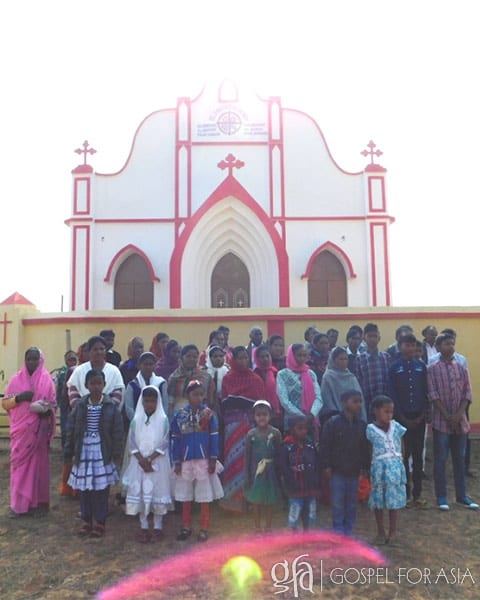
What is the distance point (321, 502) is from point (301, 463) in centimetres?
113

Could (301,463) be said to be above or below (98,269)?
below

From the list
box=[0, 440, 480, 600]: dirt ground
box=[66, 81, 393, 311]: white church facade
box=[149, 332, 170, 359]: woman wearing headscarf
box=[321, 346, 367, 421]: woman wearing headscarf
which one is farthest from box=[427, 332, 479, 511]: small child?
box=[66, 81, 393, 311]: white church facade

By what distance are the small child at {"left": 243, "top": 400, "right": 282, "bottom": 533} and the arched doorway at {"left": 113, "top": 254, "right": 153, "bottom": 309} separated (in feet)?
29.2

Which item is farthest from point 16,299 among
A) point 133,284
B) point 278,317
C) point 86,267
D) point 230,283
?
point 278,317

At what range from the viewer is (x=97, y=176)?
13352 mm

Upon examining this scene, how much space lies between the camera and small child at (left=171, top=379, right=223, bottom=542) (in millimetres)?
4418

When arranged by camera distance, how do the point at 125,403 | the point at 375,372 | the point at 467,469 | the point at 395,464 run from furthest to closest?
the point at 467,469 → the point at 375,372 → the point at 125,403 → the point at 395,464

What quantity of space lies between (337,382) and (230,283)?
8.58 metres

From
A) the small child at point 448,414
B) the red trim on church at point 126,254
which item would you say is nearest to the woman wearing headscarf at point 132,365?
the small child at point 448,414

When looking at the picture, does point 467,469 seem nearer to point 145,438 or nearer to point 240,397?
point 240,397

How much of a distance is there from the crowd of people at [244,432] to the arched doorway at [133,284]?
24.5ft

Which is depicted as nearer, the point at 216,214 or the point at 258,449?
the point at 258,449

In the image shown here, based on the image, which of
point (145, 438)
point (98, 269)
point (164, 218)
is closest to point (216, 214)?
point (164, 218)

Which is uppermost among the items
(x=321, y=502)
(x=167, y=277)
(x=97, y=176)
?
(x=97, y=176)
